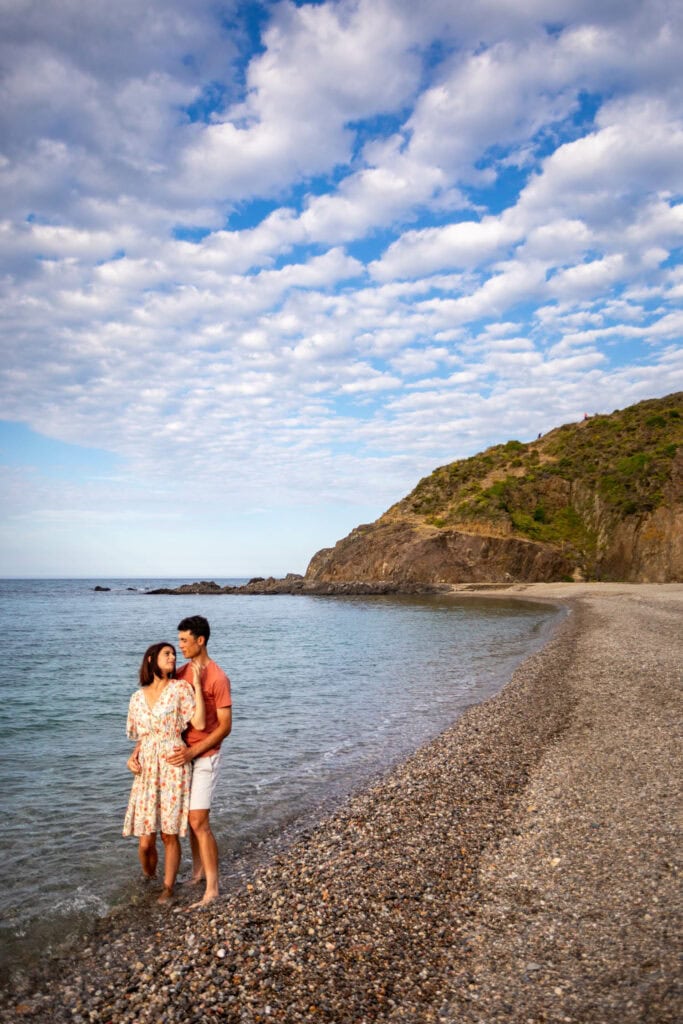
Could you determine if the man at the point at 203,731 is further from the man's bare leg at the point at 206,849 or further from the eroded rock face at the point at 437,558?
the eroded rock face at the point at 437,558

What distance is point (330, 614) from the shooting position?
54219 mm

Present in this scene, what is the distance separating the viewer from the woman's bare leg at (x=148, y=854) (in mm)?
6609

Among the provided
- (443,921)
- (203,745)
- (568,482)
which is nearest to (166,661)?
(203,745)

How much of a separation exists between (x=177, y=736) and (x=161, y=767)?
0.36 m

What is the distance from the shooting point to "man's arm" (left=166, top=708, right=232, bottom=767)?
19.8 ft

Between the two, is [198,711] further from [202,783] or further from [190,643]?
[202,783]

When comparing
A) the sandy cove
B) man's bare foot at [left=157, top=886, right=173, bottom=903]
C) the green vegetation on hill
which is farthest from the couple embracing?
the green vegetation on hill

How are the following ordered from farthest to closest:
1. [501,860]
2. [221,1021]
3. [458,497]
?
[458,497] < [501,860] < [221,1021]

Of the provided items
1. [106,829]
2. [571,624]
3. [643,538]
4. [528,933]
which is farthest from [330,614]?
[528,933]

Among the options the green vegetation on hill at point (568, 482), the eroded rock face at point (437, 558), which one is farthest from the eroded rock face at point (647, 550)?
the eroded rock face at point (437, 558)

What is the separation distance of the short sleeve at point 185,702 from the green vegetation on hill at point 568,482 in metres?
72.2

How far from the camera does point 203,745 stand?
20.1 feet

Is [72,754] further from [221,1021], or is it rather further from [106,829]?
[221,1021]

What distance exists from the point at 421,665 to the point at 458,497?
68068 millimetres
